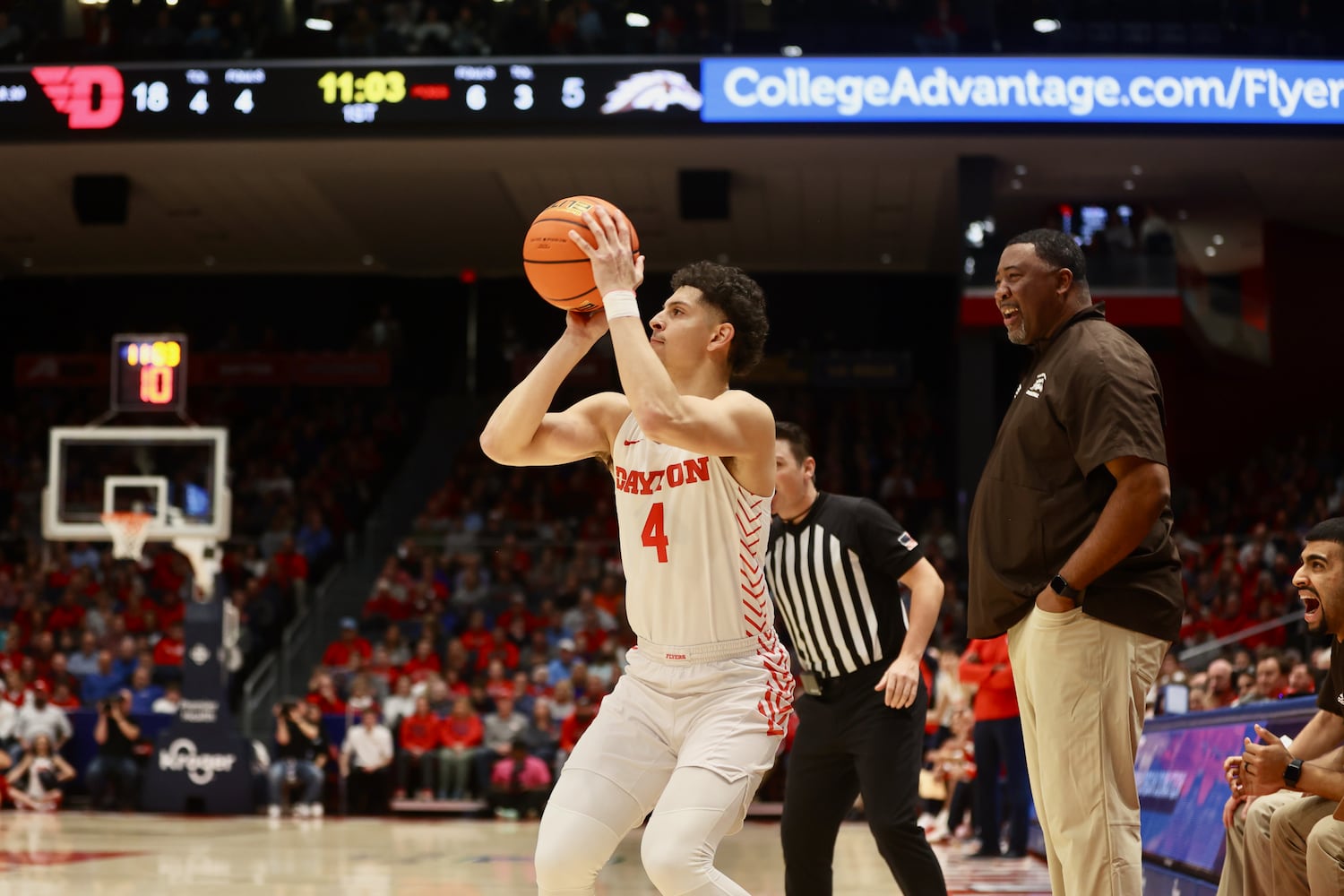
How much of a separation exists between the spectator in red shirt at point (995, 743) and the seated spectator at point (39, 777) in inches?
386

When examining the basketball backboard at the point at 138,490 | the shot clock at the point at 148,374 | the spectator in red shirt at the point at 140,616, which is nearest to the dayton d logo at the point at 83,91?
the shot clock at the point at 148,374

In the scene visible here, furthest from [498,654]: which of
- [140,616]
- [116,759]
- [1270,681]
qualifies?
[1270,681]

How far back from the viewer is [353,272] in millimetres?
26828

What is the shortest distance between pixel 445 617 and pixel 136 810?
4610 mm

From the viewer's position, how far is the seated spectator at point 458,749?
1481 centimetres

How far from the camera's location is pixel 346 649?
57.4 ft

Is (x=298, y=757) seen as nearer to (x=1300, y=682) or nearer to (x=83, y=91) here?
(x=83, y=91)

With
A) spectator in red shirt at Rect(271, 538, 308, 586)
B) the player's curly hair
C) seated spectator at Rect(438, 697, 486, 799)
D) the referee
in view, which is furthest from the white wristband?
spectator in red shirt at Rect(271, 538, 308, 586)

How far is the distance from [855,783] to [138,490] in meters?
13.0

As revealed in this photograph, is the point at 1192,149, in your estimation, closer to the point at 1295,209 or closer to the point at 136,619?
the point at 1295,209

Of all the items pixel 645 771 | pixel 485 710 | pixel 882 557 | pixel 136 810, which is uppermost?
pixel 882 557

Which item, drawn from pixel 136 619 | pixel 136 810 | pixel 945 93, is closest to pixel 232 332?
pixel 136 619

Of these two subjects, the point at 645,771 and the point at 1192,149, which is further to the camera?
the point at 1192,149

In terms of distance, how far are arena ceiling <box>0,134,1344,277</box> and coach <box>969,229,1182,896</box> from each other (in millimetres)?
13610
